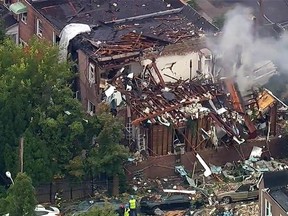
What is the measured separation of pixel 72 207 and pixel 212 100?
20.0ft

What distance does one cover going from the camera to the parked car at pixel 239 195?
38219 millimetres

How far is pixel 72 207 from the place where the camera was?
125 ft

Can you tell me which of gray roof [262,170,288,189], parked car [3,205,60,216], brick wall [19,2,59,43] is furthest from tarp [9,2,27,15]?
gray roof [262,170,288,189]

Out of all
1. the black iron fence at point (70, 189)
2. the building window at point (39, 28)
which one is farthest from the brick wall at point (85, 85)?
the building window at point (39, 28)

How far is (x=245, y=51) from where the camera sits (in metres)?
42.7

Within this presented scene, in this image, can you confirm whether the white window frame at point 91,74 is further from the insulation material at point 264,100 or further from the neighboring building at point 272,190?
the neighboring building at point 272,190

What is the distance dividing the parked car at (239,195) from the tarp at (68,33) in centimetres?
784

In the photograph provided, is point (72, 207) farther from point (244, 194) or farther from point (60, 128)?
point (244, 194)

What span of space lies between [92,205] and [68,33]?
7.25 meters

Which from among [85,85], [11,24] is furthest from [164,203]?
[11,24]

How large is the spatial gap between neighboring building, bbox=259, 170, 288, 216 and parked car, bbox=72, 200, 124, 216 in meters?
4.56

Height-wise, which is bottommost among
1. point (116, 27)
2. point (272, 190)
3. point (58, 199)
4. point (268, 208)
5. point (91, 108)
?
point (268, 208)

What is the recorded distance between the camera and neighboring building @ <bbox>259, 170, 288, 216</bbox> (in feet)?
112

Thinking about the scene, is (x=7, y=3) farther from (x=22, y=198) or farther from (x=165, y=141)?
(x=22, y=198)
